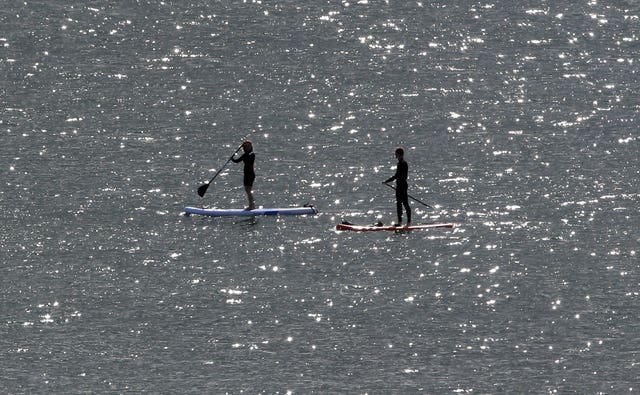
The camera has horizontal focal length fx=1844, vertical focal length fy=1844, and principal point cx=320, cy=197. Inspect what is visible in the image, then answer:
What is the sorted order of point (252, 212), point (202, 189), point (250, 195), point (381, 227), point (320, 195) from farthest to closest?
point (320, 195) < point (202, 189) < point (250, 195) < point (252, 212) < point (381, 227)

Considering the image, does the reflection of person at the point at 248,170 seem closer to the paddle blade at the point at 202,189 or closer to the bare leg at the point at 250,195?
the bare leg at the point at 250,195

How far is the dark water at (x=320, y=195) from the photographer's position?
40312mm

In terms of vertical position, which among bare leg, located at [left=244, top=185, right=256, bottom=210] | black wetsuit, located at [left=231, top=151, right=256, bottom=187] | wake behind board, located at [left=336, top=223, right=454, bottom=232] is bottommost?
wake behind board, located at [left=336, top=223, right=454, bottom=232]

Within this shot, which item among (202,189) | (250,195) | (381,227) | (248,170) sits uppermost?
(248,170)

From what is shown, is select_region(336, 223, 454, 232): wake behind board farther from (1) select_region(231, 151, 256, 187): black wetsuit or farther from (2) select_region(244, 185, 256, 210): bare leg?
(1) select_region(231, 151, 256, 187): black wetsuit

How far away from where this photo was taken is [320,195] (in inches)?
2237

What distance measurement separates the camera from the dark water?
40.3 meters

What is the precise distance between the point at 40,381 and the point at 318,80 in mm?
40451

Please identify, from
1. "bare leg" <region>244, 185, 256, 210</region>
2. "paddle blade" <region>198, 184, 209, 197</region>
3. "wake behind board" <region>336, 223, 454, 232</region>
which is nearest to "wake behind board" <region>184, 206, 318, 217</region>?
"bare leg" <region>244, 185, 256, 210</region>

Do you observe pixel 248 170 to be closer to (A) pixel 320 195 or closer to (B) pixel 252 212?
(B) pixel 252 212

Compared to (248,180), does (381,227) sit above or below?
below

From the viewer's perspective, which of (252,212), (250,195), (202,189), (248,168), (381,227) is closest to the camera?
(381,227)

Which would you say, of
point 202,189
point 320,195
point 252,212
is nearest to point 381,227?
point 252,212

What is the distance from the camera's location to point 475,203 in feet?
182
